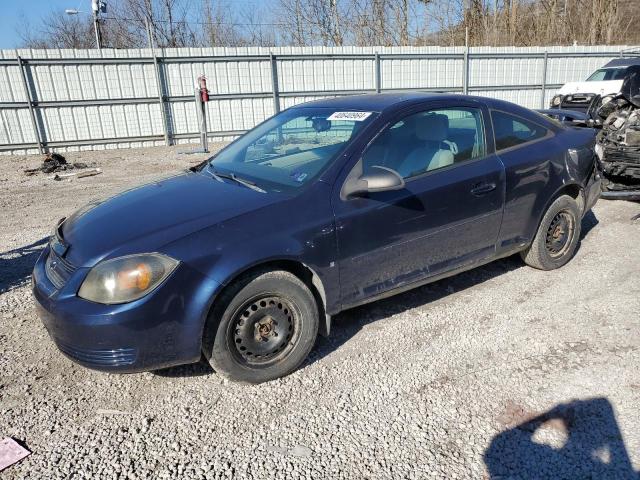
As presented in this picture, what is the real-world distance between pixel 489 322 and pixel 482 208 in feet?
2.81

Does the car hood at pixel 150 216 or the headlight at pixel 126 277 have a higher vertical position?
the car hood at pixel 150 216

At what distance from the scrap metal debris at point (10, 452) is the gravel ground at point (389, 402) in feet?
0.19

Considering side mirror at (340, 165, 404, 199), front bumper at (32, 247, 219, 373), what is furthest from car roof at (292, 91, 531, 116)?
front bumper at (32, 247, 219, 373)

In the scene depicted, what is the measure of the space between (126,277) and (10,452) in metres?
1.03

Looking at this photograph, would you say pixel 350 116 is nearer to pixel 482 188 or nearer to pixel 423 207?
pixel 423 207

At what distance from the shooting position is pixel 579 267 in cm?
465

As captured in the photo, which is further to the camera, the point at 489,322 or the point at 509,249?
the point at 509,249

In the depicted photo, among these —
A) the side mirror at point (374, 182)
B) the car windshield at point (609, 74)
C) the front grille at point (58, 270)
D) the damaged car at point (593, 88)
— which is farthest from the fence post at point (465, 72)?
the front grille at point (58, 270)

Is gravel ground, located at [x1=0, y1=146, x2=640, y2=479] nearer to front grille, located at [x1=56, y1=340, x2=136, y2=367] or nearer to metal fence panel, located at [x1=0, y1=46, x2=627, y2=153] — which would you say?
front grille, located at [x1=56, y1=340, x2=136, y2=367]

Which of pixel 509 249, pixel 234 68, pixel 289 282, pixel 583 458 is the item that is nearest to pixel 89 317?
pixel 289 282

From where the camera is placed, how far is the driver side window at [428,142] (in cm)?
338

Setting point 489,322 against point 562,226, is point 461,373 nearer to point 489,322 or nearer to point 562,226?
point 489,322

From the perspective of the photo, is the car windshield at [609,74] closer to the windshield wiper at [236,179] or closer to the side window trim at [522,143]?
the side window trim at [522,143]

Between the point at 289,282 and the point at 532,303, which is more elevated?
the point at 289,282
